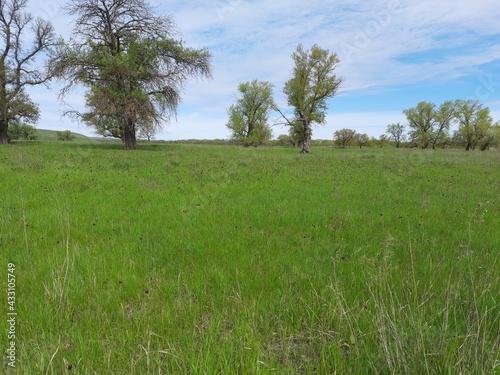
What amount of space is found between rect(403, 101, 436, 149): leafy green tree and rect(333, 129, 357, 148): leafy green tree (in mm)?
20816

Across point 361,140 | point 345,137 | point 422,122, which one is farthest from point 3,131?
point 422,122

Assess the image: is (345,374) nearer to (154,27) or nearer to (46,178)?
(46,178)

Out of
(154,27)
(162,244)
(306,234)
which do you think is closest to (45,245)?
(162,244)

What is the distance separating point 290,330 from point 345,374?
60cm

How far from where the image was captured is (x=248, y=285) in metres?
3.06

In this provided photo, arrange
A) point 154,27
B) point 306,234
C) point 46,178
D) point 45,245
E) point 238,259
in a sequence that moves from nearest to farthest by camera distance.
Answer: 1. point 238,259
2. point 45,245
3. point 306,234
4. point 46,178
5. point 154,27

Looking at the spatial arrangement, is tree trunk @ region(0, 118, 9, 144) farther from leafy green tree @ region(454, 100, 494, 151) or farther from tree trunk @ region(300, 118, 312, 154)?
leafy green tree @ region(454, 100, 494, 151)

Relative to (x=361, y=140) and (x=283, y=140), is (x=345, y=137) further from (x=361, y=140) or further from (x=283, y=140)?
(x=283, y=140)

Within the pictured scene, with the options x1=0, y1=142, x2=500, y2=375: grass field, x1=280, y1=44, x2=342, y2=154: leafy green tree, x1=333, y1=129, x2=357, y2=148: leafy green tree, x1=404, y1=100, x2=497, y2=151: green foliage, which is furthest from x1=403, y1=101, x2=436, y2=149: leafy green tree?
x1=0, y1=142, x2=500, y2=375: grass field

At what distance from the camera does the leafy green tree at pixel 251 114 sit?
2320 inches

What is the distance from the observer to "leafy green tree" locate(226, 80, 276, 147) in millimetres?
58938

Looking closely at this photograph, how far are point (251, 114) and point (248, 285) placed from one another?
60.8m

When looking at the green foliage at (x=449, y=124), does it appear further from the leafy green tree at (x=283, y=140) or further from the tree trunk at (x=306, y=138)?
the tree trunk at (x=306, y=138)

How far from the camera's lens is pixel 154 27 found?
28016 millimetres
